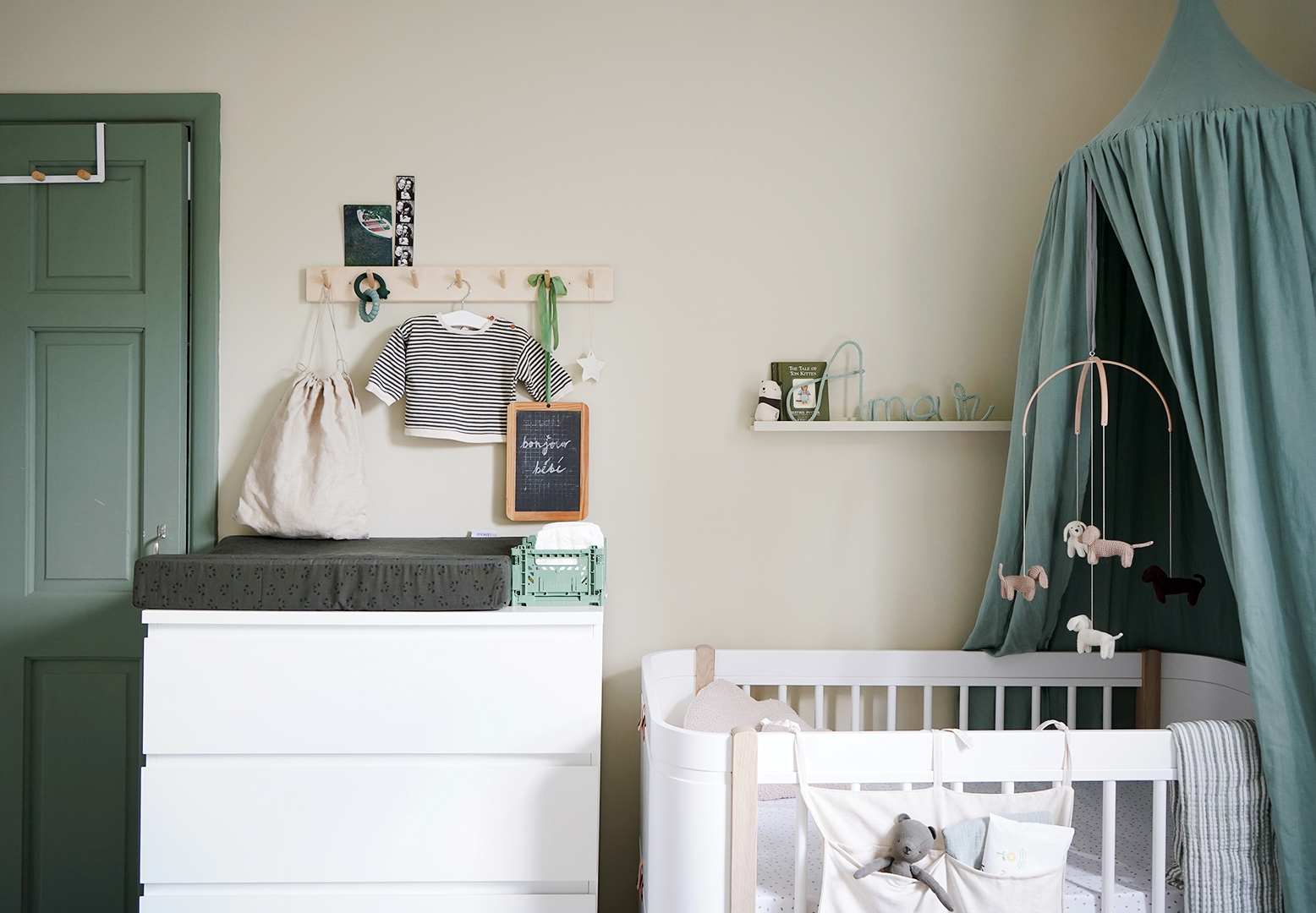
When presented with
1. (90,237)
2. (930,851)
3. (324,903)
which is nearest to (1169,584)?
(930,851)

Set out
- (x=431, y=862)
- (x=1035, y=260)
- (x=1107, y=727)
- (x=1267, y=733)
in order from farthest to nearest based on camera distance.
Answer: (x=1107, y=727), (x=1035, y=260), (x=431, y=862), (x=1267, y=733)

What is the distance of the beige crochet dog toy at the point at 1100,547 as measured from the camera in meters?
1.51

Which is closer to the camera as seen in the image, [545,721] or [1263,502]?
[1263,502]

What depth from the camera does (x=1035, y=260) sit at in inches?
70.4

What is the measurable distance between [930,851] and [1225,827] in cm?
56

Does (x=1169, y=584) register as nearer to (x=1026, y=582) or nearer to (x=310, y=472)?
(x=1026, y=582)

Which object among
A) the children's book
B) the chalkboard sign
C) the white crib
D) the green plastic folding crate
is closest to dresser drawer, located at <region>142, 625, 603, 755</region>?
the green plastic folding crate

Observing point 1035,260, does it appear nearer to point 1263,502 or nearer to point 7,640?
point 1263,502

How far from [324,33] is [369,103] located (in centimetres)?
22

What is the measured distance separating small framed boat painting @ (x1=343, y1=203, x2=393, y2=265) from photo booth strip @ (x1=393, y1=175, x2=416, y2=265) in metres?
0.01

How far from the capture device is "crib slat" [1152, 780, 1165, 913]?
1312 mm

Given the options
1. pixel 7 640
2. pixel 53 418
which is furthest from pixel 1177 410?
pixel 7 640

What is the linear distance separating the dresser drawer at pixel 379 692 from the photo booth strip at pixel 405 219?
1.02 m

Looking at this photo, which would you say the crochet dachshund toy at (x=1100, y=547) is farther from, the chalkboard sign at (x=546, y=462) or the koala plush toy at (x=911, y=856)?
the chalkboard sign at (x=546, y=462)
